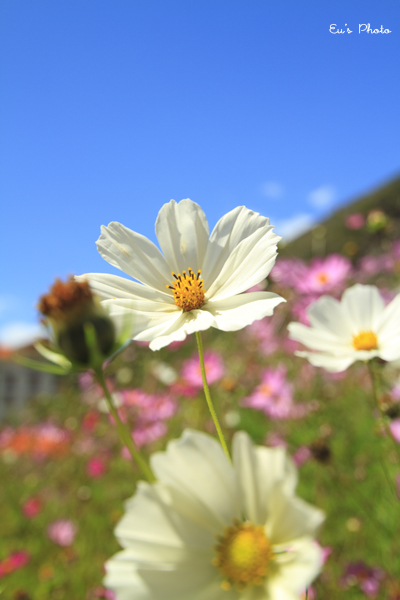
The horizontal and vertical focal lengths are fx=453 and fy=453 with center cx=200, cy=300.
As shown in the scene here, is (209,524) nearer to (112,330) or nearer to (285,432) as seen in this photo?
(112,330)

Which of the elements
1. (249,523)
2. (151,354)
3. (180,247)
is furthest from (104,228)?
(151,354)

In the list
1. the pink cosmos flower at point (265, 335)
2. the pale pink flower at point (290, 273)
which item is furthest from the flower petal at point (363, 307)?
the pink cosmos flower at point (265, 335)

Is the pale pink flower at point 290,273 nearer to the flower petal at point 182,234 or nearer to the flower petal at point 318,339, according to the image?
the flower petal at point 318,339

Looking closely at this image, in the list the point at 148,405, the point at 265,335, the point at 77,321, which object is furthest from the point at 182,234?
the point at 265,335

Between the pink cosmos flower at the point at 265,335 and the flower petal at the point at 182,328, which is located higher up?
the flower petal at the point at 182,328

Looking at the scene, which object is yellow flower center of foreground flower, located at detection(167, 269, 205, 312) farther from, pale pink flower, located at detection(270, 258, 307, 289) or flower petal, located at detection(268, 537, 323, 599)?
pale pink flower, located at detection(270, 258, 307, 289)

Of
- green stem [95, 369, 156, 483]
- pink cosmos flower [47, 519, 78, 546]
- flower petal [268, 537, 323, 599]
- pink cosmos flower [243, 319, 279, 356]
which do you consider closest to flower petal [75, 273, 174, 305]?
green stem [95, 369, 156, 483]
